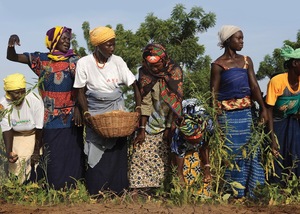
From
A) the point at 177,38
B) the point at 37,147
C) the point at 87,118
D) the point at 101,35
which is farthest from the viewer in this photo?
the point at 177,38

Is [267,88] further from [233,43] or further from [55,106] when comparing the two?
[55,106]

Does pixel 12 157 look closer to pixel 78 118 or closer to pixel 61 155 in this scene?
pixel 61 155

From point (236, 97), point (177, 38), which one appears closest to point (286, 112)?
point (236, 97)

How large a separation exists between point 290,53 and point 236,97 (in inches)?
31.5

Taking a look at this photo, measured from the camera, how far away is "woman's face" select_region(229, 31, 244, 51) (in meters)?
5.67

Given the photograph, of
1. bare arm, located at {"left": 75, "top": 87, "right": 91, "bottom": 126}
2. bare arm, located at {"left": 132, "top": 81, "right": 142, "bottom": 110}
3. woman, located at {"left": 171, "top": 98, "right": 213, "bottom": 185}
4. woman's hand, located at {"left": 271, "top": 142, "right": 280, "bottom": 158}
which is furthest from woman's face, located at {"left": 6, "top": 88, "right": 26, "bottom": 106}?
woman's hand, located at {"left": 271, "top": 142, "right": 280, "bottom": 158}

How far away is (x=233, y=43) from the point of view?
5.68 metres

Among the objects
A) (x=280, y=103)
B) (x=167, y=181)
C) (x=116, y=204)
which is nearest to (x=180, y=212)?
(x=116, y=204)

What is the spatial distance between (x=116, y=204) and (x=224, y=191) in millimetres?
1258

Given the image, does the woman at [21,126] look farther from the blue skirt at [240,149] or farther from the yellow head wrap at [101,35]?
the blue skirt at [240,149]

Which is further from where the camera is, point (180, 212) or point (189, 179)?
point (189, 179)

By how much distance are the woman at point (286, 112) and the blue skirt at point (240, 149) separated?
0.84ft

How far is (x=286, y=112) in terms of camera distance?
585 centimetres

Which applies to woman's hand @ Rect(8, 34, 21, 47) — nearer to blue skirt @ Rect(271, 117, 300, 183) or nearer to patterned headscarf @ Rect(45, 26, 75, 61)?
patterned headscarf @ Rect(45, 26, 75, 61)
